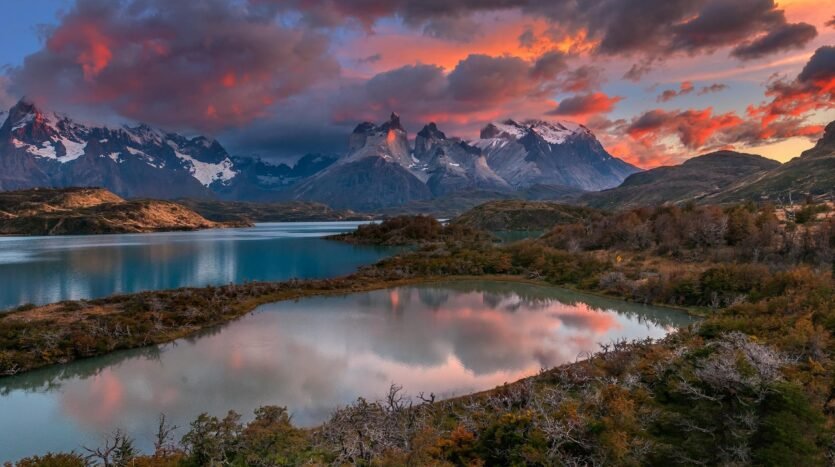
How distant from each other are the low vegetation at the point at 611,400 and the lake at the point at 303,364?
7.51ft

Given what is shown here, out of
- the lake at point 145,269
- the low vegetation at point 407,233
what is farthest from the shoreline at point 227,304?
the low vegetation at point 407,233

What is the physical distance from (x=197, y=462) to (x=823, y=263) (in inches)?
2475

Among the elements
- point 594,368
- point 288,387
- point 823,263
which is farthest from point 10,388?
point 823,263

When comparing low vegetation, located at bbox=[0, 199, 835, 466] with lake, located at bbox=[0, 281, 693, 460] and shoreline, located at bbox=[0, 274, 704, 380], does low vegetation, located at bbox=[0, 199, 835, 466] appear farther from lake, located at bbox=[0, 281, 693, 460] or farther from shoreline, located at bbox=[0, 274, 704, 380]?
lake, located at bbox=[0, 281, 693, 460]

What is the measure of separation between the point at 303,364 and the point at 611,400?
20.1m

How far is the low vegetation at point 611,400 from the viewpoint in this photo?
13273 mm

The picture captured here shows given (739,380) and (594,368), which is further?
(594,368)

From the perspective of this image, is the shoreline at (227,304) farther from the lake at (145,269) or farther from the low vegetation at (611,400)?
the lake at (145,269)

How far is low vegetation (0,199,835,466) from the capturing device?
13273 millimetres

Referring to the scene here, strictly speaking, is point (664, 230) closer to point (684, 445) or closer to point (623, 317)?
point (623, 317)

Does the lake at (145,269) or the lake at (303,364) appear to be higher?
the lake at (303,364)

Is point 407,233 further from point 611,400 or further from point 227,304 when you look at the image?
point 611,400

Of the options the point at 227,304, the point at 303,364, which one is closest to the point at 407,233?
the point at 227,304

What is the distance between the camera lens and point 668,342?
31.8 metres
